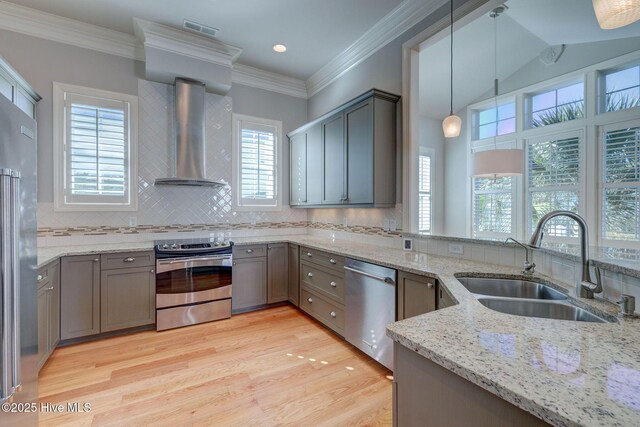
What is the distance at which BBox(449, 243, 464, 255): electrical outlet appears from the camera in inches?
93.2

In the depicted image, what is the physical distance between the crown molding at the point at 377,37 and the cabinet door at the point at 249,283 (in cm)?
266

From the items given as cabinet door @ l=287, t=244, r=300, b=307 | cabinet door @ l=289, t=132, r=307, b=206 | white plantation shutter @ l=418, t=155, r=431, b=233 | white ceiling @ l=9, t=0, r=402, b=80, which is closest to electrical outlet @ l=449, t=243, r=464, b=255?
cabinet door @ l=287, t=244, r=300, b=307

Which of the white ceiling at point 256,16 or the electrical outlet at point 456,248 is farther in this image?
the white ceiling at point 256,16

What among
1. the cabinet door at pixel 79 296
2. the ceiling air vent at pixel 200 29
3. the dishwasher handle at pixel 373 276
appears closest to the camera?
the dishwasher handle at pixel 373 276

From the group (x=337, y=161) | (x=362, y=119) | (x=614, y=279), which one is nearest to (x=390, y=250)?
(x=337, y=161)

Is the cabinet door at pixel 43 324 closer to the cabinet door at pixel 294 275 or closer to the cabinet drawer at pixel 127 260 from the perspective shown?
the cabinet drawer at pixel 127 260

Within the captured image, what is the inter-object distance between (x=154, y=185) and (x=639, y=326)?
406 centimetres

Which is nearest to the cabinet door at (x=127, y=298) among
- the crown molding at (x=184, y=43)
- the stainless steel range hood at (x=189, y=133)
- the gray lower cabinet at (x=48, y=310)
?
the gray lower cabinet at (x=48, y=310)

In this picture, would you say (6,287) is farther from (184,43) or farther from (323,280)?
(184,43)

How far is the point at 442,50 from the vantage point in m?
4.01

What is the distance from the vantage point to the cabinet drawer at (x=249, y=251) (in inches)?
136

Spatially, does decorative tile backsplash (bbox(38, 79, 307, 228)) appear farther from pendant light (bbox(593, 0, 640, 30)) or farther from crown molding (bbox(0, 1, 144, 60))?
pendant light (bbox(593, 0, 640, 30))

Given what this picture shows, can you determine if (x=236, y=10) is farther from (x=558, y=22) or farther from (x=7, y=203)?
(x=558, y=22)

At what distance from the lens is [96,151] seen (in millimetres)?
3188
